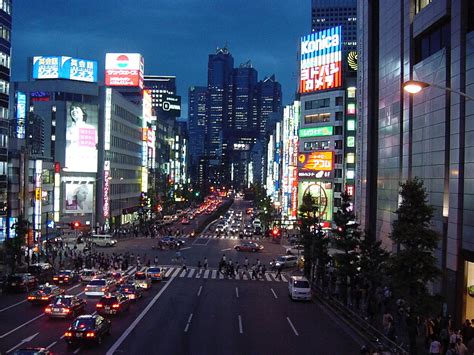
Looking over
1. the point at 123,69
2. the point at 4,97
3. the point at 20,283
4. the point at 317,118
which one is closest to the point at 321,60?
the point at 317,118

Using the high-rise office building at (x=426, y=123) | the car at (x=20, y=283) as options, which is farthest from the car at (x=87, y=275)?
the high-rise office building at (x=426, y=123)

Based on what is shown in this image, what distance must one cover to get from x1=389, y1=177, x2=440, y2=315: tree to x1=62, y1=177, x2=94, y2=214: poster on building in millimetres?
79493

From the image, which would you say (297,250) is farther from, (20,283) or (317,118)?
(317,118)

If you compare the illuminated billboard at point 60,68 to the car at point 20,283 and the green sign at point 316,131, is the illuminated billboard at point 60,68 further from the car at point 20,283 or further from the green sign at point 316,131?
the car at point 20,283

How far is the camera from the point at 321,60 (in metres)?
99.5

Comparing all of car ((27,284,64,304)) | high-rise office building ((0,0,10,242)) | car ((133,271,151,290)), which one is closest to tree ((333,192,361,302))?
car ((133,271,151,290))

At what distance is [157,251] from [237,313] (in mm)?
39033

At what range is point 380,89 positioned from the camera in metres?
48.9

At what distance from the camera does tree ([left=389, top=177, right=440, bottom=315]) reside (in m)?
24.7

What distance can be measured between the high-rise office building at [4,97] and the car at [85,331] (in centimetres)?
4100

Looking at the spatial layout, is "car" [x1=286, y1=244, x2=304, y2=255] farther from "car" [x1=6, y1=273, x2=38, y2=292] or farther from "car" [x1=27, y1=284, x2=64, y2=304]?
"car" [x1=27, y1=284, x2=64, y2=304]

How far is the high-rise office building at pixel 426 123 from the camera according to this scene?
29781 millimetres

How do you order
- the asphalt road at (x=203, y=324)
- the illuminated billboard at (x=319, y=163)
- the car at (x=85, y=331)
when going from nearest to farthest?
the car at (x=85, y=331) → the asphalt road at (x=203, y=324) → the illuminated billboard at (x=319, y=163)

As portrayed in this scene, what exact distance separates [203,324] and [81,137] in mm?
75159
